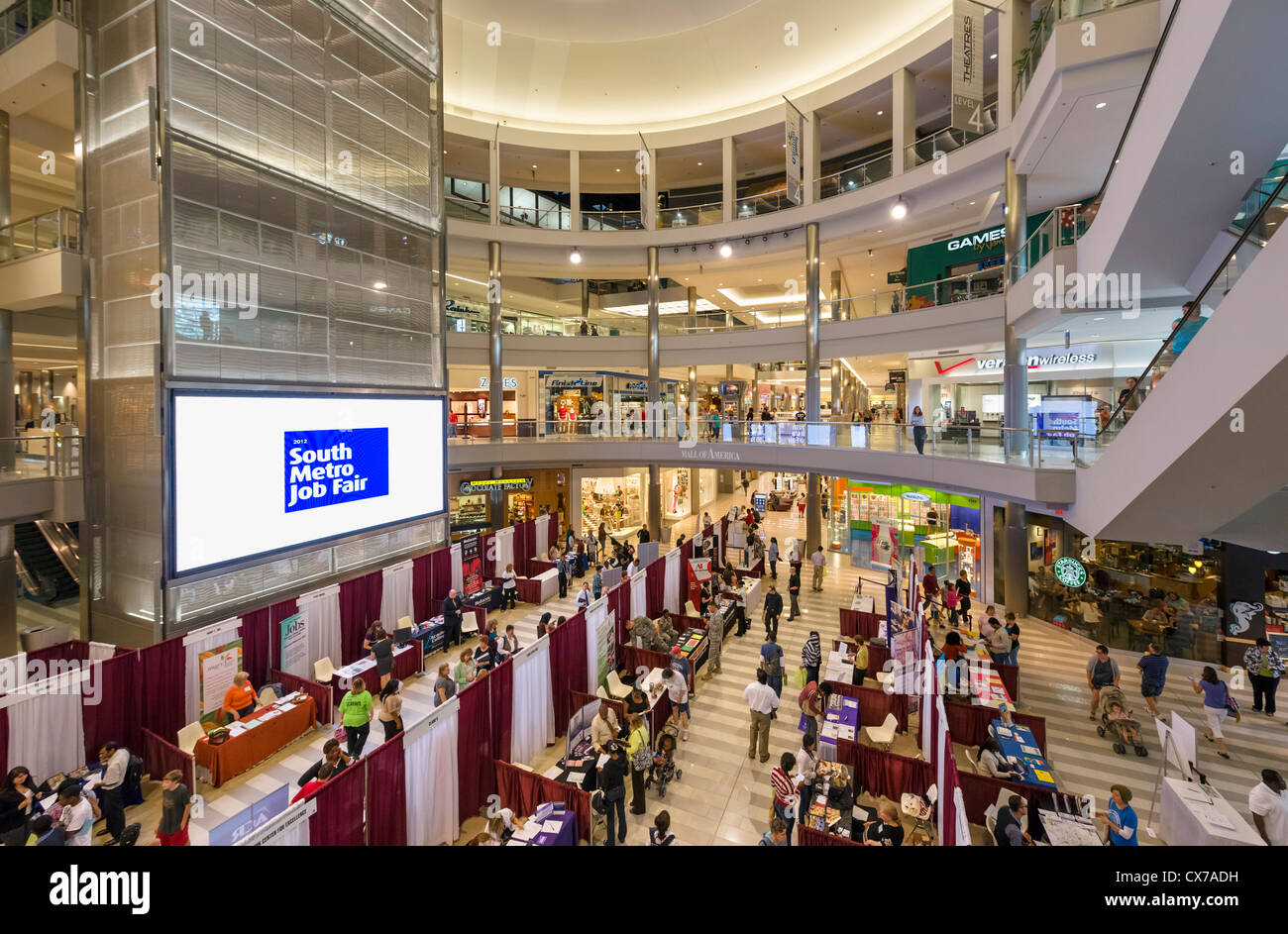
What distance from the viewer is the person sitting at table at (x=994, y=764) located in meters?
7.79

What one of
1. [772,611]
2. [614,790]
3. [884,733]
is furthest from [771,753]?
[772,611]

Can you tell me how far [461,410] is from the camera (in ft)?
81.8

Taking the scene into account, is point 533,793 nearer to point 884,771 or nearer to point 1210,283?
point 884,771

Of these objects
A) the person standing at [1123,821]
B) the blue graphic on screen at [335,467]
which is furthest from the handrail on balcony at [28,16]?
the person standing at [1123,821]

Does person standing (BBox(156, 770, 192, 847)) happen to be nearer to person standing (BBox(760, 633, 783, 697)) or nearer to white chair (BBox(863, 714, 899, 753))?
person standing (BBox(760, 633, 783, 697))

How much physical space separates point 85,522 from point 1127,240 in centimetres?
1782

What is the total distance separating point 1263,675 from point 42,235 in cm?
2323

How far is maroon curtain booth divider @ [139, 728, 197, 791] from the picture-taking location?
8180mm

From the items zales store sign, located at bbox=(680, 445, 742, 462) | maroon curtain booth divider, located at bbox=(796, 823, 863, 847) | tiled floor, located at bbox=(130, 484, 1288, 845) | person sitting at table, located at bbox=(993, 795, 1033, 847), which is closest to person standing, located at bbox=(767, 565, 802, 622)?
tiled floor, located at bbox=(130, 484, 1288, 845)

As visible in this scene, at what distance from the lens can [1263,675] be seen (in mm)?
10203

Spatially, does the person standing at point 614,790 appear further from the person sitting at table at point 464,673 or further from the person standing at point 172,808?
the person standing at point 172,808

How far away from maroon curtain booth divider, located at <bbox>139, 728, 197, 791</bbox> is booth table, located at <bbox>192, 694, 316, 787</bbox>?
0.65 ft
